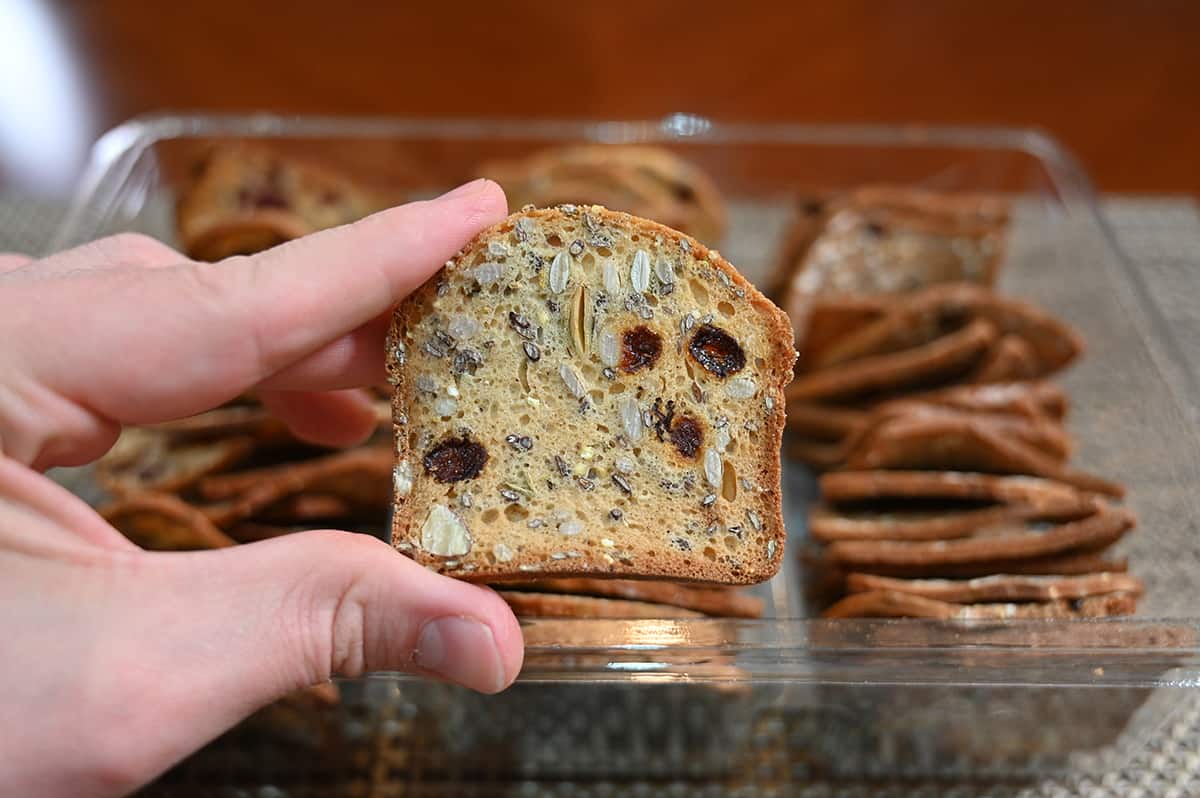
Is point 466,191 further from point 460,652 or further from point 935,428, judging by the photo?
point 935,428

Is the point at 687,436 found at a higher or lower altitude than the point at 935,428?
lower

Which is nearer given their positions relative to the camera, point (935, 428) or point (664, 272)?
point (664, 272)

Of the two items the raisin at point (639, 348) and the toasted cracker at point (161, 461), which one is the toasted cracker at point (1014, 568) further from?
the toasted cracker at point (161, 461)

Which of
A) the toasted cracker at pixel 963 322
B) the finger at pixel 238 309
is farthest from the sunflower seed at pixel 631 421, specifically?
the toasted cracker at pixel 963 322

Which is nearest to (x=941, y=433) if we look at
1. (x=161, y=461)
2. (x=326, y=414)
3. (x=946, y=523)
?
(x=946, y=523)

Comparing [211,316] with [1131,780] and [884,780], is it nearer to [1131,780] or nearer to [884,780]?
[884,780]

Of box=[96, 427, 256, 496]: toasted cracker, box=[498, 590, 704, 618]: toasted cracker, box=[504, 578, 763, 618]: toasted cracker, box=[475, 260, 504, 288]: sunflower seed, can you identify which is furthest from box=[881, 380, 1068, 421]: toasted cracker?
box=[96, 427, 256, 496]: toasted cracker
